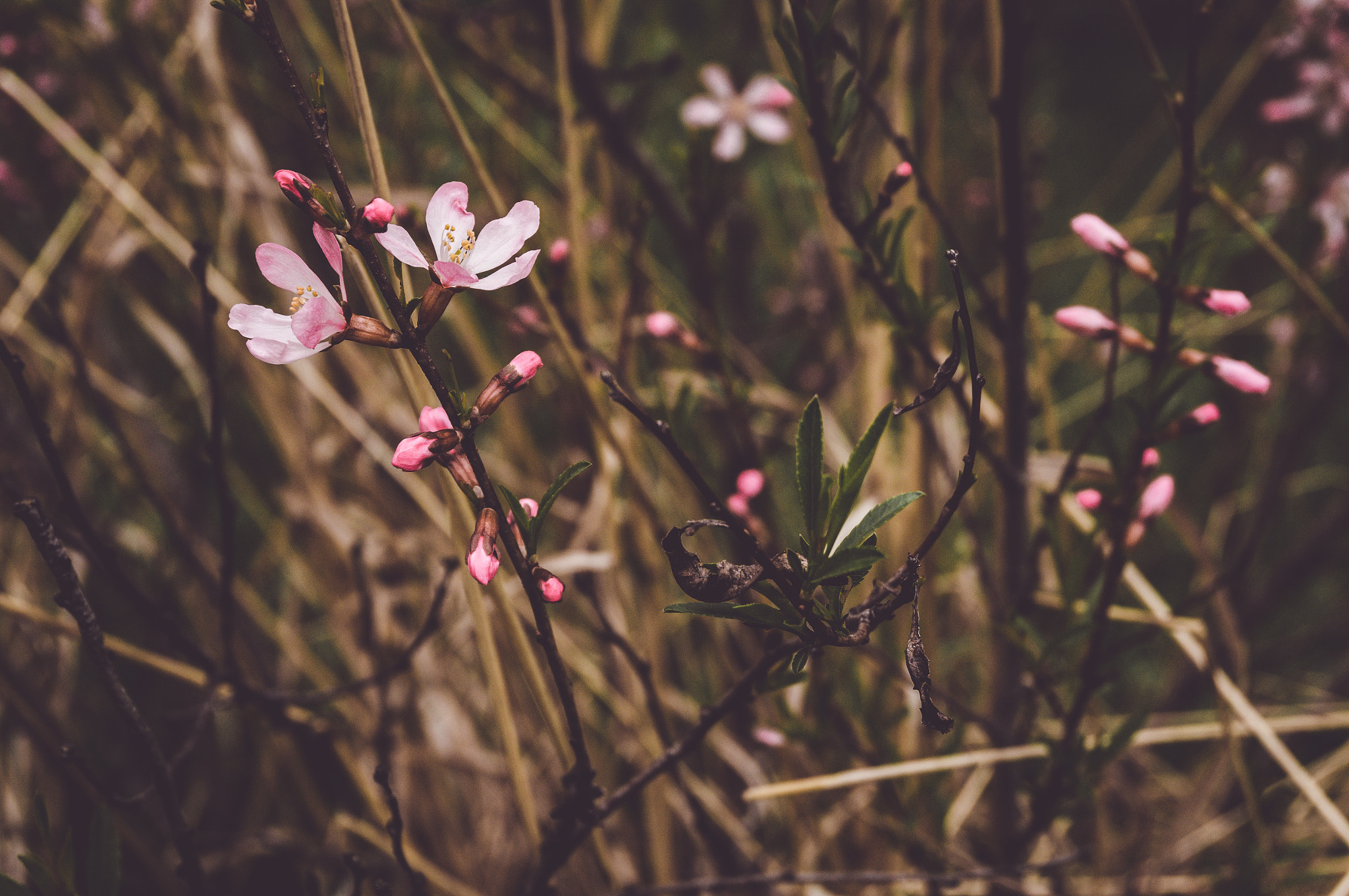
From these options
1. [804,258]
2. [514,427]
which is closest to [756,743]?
[514,427]

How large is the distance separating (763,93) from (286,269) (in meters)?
0.88

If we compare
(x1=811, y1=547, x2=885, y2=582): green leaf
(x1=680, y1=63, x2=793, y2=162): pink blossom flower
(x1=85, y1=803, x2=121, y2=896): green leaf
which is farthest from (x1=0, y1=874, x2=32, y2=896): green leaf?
(x1=680, y1=63, x2=793, y2=162): pink blossom flower

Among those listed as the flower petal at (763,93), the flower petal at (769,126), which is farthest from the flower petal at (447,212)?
the flower petal at (769,126)

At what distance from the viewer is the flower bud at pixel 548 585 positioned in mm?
323

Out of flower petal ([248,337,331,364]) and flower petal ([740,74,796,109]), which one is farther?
flower petal ([740,74,796,109])

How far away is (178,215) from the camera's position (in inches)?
38.2

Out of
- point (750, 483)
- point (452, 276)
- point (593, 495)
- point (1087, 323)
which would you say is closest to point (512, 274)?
point (452, 276)

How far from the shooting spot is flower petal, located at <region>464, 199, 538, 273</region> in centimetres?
34

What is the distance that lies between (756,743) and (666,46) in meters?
0.99

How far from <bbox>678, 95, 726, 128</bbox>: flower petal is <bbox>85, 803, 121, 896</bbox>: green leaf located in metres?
0.65

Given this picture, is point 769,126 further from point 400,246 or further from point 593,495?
point 400,246

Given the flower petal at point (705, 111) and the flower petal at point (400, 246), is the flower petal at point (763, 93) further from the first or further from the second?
the flower petal at point (400, 246)

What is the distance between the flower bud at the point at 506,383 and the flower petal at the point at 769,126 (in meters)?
0.82

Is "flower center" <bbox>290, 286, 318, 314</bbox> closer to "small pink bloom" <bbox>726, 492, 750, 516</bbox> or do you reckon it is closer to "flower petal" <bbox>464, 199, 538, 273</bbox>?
"flower petal" <bbox>464, 199, 538, 273</bbox>
